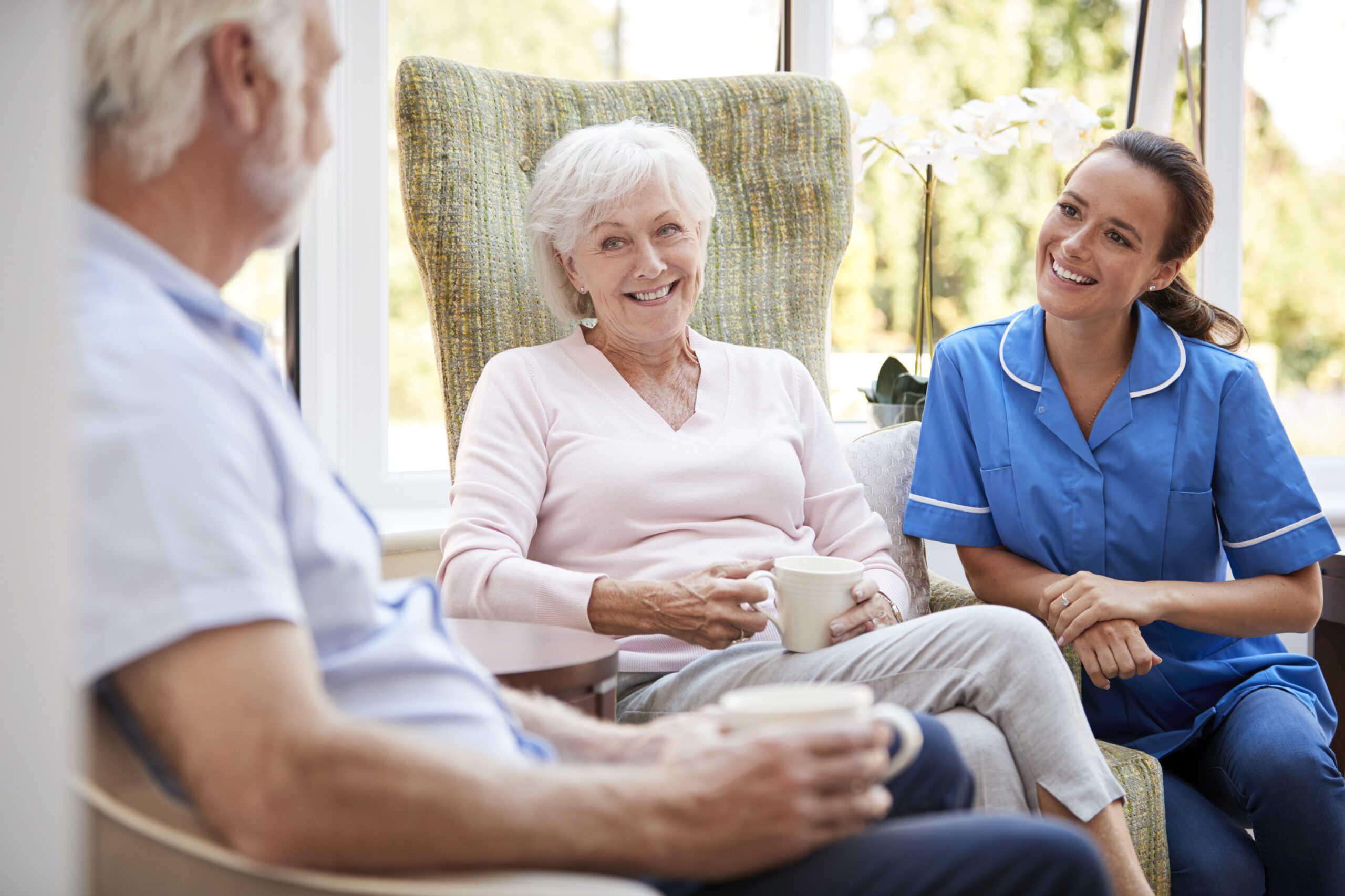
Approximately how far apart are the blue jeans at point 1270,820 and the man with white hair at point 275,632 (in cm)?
81

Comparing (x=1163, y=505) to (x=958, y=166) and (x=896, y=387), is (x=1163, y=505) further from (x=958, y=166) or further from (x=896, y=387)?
(x=958, y=166)

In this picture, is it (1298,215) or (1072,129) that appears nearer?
(1072,129)

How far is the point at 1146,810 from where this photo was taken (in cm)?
140

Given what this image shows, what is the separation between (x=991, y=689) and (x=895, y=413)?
965 mm

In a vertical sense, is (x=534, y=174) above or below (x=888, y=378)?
above

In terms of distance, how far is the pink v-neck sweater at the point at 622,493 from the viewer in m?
1.45

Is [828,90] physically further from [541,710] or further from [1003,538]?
[541,710]

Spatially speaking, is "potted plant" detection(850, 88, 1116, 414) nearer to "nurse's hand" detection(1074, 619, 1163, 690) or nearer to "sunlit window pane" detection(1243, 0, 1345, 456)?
"nurse's hand" detection(1074, 619, 1163, 690)

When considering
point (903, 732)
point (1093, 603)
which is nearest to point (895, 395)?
point (1093, 603)

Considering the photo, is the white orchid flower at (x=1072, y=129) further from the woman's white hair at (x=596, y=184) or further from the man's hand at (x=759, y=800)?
the man's hand at (x=759, y=800)

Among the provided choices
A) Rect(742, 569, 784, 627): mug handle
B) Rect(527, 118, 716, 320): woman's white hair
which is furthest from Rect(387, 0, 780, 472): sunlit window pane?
Rect(742, 569, 784, 627): mug handle

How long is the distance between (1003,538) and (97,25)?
139 cm

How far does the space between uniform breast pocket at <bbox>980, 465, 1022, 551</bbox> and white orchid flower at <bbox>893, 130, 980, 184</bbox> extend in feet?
2.87

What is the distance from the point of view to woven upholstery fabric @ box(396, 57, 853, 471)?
5.86ft
